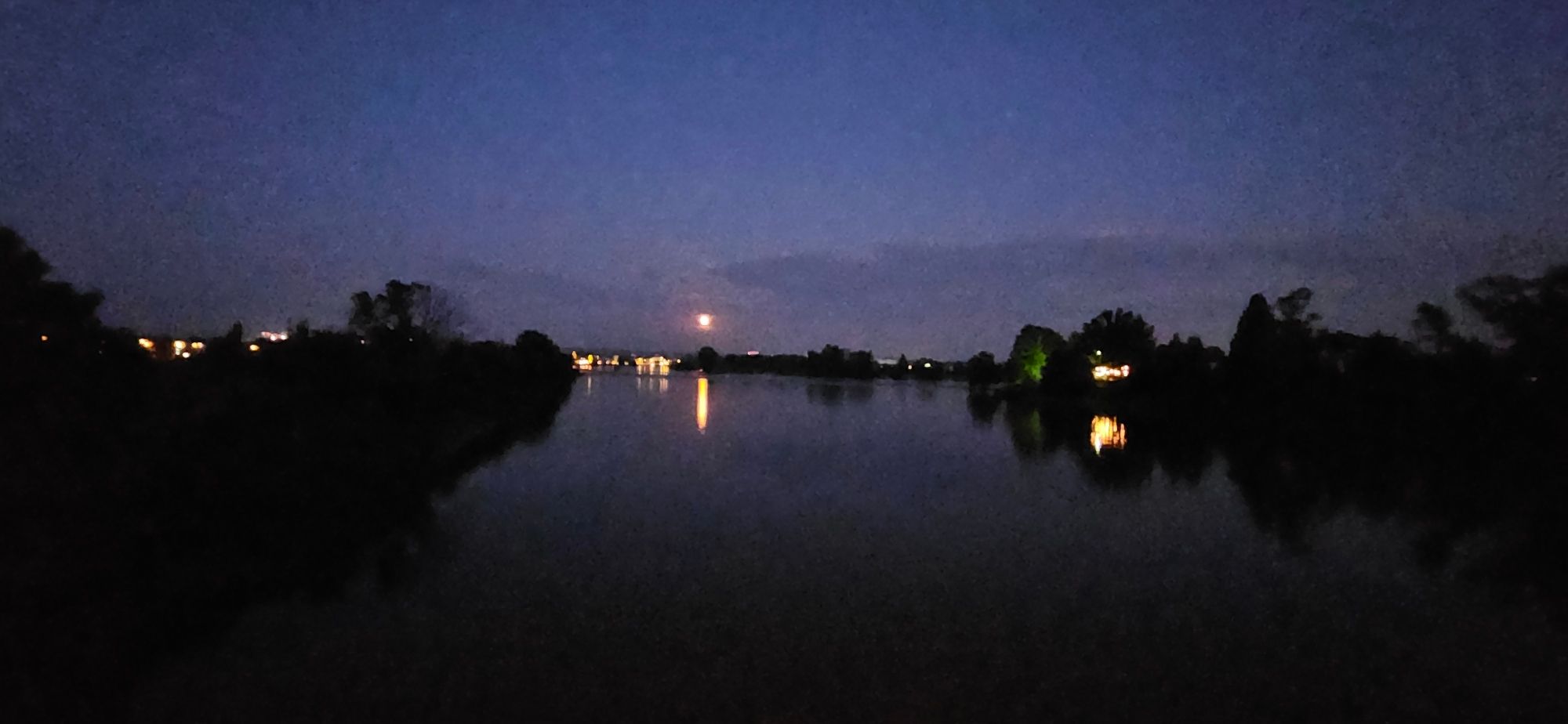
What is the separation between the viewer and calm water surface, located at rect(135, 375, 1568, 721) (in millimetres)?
6129

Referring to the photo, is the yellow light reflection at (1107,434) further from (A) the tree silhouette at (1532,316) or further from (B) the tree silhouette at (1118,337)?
(B) the tree silhouette at (1118,337)

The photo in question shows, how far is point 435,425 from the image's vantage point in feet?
81.9

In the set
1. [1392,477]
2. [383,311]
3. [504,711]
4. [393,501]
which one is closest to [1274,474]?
[1392,477]

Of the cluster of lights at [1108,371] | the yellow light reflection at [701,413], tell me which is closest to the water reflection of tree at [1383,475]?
the yellow light reflection at [701,413]

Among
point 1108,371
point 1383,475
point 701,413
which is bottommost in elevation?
point 1383,475

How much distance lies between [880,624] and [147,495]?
7.18 metres

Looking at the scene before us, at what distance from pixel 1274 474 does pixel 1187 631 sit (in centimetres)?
1341

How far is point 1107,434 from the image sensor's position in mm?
30688

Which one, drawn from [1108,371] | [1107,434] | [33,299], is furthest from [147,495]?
[1108,371]

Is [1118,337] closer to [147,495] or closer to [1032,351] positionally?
[1032,351]

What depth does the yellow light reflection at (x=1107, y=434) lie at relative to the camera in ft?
86.4

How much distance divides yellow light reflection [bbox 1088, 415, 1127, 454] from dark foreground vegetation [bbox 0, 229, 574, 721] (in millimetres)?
15900

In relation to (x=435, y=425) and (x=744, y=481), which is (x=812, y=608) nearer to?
(x=744, y=481)

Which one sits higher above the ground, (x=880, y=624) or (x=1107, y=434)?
(x=1107, y=434)
